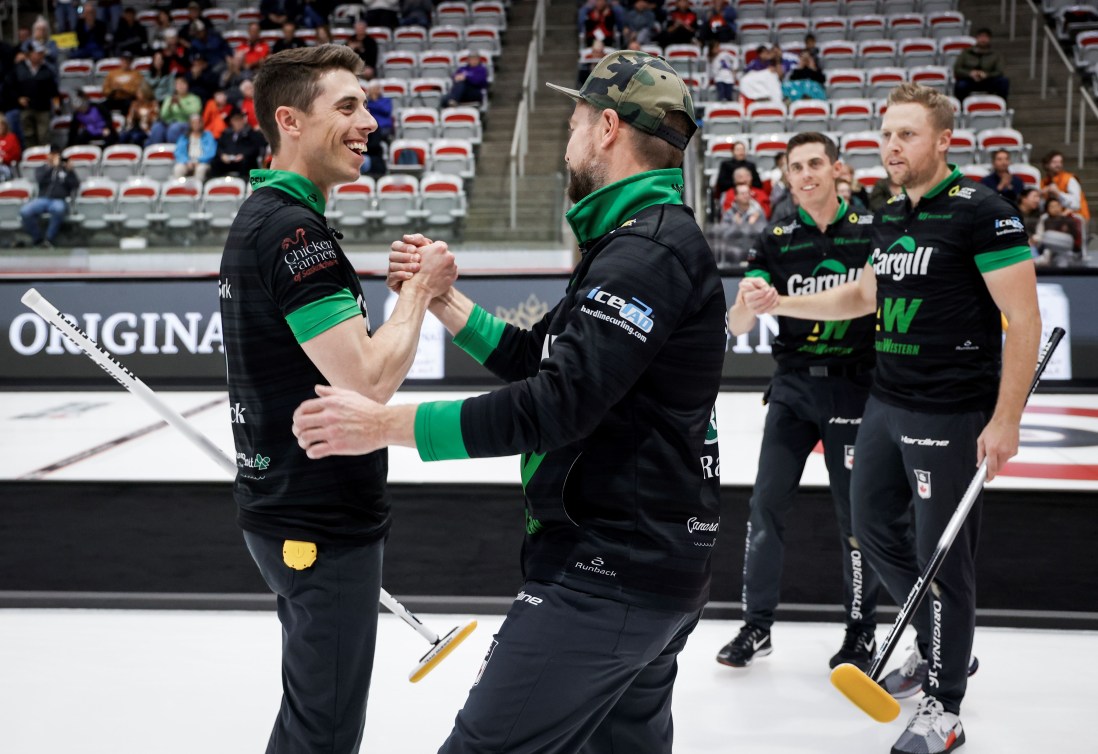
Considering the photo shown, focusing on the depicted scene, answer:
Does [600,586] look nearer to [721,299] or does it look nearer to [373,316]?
[721,299]

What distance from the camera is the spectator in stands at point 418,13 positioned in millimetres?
19453

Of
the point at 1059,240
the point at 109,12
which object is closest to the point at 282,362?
the point at 1059,240

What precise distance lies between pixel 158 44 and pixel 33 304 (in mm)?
18162

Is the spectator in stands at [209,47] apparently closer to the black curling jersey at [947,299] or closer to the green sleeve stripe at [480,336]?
the black curling jersey at [947,299]

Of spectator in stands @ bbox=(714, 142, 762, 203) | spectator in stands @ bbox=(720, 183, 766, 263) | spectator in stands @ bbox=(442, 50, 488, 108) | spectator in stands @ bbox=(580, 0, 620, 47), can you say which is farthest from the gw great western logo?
spectator in stands @ bbox=(580, 0, 620, 47)

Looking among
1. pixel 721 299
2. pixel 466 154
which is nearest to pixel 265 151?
pixel 466 154

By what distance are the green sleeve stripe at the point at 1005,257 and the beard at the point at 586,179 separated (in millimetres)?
1837

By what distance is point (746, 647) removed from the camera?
4.52 m

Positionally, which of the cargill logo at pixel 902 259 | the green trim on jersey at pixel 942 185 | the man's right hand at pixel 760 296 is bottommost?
the man's right hand at pixel 760 296

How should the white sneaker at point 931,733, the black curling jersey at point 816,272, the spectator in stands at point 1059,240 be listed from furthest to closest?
1. the spectator in stands at point 1059,240
2. the black curling jersey at point 816,272
3. the white sneaker at point 931,733

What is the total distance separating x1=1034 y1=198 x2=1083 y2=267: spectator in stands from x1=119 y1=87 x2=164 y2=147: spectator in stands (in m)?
12.2

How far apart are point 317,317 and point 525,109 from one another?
46.0 feet

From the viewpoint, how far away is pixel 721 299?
7.63 feet

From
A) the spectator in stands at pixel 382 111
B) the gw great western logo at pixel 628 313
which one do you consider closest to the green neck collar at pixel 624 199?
the gw great western logo at pixel 628 313
